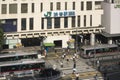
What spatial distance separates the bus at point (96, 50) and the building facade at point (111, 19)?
5478mm

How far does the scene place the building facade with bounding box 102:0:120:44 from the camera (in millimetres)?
98000

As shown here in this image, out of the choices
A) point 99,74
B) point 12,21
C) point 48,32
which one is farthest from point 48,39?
point 99,74

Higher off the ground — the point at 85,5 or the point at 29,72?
the point at 85,5

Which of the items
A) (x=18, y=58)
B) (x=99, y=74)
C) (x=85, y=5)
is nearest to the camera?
(x=99, y=74)

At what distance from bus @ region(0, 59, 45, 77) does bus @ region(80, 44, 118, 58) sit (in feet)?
47.1

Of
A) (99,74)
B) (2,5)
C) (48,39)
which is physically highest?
(2,5)

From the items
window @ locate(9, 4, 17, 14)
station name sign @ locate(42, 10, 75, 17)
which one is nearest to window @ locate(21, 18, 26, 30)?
window @ locate(9, 4, 17, 14)

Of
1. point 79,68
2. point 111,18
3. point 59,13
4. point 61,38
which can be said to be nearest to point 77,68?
point 79,68

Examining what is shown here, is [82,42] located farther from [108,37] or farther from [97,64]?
[97,64]

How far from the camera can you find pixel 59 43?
325 feet

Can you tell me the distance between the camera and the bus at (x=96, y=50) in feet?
296

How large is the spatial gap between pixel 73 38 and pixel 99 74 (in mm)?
24139

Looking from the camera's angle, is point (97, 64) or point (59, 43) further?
point (59, 43)

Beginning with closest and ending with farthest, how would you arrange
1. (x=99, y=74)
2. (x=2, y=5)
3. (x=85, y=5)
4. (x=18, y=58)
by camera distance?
1. (x=99, y=74)
2. (x=18, y=58)
3. (x=2, y=5)
4. (x=85, y=5)
